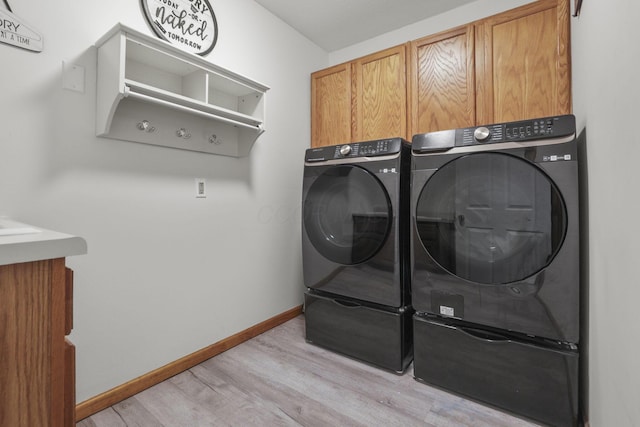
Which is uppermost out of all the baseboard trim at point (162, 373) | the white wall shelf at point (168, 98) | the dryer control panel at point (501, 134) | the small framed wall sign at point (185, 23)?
the small framed wall sign at point (185, 23)

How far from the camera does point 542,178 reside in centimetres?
131

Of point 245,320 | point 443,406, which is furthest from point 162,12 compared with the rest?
point 443,406

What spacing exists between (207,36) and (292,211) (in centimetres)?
136

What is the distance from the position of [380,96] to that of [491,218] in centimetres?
131

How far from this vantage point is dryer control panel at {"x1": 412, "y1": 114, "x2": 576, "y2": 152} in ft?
4.24

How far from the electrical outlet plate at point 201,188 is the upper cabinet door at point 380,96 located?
122cm

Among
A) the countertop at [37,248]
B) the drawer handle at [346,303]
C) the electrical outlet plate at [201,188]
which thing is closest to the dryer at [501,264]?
the drawer handle at [346,303]

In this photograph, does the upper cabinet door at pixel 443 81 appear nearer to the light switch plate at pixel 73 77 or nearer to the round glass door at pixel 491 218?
the round glass door at pixel 491 218

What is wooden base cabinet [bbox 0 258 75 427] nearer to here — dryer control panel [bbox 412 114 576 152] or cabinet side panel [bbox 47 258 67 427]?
cabinet side panel [bbox 47 258 67 427]

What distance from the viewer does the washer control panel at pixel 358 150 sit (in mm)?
1746

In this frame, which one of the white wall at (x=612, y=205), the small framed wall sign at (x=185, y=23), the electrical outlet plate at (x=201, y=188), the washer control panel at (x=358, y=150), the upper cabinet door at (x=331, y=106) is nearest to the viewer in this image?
the white wall at (x=612, y=205)

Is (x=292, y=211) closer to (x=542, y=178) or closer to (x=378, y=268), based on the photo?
(x=378, y=268)

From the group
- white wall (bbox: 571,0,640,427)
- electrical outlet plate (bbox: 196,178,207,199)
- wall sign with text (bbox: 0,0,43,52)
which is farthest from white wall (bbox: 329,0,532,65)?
wall sign with text (bbox: 0,0,43,52)

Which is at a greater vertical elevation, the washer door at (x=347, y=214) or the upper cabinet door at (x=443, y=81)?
the upper cabinet door at (x=443, y=81)
